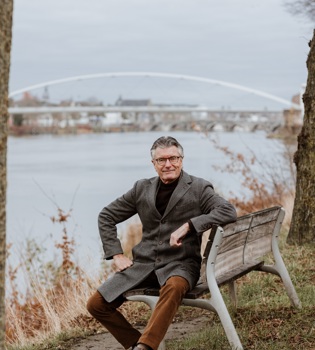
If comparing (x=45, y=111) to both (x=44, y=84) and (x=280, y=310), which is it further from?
(x=280, y=310)

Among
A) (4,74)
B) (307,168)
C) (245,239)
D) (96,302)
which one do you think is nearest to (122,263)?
(96,302)

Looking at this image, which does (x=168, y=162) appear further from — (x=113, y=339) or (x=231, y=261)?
(x=113, y=339)

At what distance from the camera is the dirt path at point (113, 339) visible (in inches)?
196

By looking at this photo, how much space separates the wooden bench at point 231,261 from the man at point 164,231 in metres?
0.08

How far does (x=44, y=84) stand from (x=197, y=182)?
201 ft

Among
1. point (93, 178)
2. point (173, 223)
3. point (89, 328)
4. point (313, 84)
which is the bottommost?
point (93, 178)

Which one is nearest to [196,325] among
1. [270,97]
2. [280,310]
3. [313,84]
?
[280,310]

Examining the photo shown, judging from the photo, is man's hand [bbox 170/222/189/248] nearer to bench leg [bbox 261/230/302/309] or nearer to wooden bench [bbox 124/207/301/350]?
wooden bench [bbox 124/207/301/350]

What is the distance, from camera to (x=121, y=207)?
4.39 m

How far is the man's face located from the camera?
4.19 meters

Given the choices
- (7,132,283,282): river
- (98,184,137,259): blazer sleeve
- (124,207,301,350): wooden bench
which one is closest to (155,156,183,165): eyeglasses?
(98,184,137,259): blazer sleeve

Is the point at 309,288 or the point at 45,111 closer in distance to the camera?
the point at 309,288

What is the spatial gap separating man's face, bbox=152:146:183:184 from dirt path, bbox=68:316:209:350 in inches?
49.5

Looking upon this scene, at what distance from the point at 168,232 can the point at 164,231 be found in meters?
0.02
